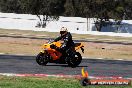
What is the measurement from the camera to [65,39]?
16953 mm

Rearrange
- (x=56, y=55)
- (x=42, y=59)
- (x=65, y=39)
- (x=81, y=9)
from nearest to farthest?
(x=65, y=39) → (x=56, y=55) → (x=42, y=59) → (x=81, y=9)

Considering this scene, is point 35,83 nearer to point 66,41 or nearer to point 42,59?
point 66,41

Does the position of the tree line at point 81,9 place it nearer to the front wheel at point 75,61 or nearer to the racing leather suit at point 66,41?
the front wheel at point 75,61

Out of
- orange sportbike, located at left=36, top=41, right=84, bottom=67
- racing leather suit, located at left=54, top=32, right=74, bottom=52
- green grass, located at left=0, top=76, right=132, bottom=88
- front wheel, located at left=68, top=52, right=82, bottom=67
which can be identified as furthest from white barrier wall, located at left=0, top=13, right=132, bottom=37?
green grass, located at left=0, top=76, right=132, bottom=88

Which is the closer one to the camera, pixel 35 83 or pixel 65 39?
pixel 35 83

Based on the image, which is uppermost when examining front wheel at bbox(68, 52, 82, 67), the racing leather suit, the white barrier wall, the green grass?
the racing leather suit

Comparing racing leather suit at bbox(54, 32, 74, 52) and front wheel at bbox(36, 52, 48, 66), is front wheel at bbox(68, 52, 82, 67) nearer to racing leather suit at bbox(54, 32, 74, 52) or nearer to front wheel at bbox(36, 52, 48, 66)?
racing leather suit at bbox(54, 32, 74, 52)

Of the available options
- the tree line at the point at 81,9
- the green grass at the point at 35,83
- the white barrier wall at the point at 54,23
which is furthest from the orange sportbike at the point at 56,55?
the tree line at the point at 81,9

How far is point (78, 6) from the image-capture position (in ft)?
266

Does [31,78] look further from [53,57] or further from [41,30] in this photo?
[41,30]

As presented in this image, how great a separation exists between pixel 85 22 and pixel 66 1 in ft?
60.1

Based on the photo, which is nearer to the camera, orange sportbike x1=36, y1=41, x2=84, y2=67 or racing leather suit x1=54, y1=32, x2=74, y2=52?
racing leather suit x1=54, y1=32, x2=74, y2=52

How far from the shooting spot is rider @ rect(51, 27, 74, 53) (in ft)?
55.7

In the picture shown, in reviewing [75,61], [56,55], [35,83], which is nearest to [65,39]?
[56,55]
